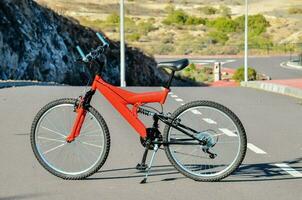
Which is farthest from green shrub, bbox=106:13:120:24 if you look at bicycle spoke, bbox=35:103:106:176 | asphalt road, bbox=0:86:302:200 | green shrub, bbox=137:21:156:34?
bicycle spoke, bbox=35:103:106:176

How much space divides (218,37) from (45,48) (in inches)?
2746

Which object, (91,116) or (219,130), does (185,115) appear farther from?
(91,116)

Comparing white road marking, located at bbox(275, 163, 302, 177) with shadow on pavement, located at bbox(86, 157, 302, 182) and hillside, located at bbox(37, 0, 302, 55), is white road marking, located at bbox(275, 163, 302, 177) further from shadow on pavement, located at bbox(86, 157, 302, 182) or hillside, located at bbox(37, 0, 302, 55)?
hillside, located at bbox(37, 0, 302, 55)

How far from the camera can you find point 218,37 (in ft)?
359

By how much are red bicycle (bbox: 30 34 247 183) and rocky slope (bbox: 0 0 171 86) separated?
1074 inches

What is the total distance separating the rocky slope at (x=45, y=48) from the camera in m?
38.0

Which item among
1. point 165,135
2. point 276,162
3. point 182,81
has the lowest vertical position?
point 182,81

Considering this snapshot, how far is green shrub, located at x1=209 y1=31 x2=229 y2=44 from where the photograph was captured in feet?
354

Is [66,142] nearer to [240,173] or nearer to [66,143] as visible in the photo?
[66,143]

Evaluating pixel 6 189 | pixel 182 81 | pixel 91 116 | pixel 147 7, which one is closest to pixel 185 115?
pixel 91 116

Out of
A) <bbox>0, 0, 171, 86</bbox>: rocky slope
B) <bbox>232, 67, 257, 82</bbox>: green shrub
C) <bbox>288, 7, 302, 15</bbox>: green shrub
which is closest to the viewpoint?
<bbox>0, 0, 171, 86</bbox>: rocky slope

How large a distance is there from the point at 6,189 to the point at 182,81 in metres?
42.9

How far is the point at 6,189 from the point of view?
7.99m

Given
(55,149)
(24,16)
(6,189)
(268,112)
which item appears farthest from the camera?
(24,16)
